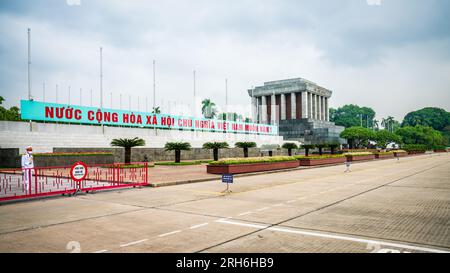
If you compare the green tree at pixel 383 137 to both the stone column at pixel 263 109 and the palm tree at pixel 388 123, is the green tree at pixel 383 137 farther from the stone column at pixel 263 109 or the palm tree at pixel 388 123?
the palm tree at pixel 388 123

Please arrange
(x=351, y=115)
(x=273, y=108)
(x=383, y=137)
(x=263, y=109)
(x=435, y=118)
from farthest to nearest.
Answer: (x=435, y=118) → (x=351, y=115) → (x=263, y=109) → (x=273, y=108) → (x=383, y=137)

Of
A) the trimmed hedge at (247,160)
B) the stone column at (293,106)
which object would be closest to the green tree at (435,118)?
the stone column at (293,106)

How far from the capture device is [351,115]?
182m

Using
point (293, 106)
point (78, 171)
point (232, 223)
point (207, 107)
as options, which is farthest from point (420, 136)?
point (232, 223)

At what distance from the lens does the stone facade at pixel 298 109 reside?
329ft

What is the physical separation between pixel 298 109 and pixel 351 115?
275 feet

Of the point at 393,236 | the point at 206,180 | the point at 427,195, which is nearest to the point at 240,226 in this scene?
the point at 393,236

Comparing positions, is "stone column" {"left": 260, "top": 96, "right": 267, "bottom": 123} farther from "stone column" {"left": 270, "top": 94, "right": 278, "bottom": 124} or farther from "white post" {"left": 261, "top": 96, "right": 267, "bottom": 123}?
"stone column" {"left": 270, "top": 94, "right": 278, "bottom": 124}

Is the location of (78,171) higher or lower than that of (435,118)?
lower

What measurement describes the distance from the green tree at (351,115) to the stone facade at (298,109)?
162 ft

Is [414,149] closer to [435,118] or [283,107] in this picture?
[283,107]

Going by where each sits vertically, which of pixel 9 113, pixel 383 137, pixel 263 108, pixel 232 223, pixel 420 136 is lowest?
pixel 232 223

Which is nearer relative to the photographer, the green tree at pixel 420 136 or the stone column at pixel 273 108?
the stone column at pixel 273 108

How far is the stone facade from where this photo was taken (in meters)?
100
